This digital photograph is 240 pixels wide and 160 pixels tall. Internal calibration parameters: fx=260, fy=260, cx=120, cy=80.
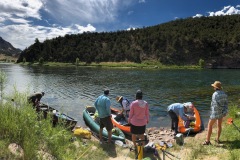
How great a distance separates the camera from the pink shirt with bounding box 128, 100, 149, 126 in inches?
389

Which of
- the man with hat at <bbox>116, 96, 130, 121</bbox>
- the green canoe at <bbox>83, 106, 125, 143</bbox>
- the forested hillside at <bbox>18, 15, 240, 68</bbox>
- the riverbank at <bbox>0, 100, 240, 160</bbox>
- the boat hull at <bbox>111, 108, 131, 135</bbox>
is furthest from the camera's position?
the forested hillside at <bbox>18, 15, 240, 68</bbox>

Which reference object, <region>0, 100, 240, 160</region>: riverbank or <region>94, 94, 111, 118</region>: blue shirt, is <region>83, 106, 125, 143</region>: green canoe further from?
<region>94, 94, 111, 118</region>: blue shirt

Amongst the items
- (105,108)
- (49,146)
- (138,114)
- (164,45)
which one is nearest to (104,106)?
(105,108)

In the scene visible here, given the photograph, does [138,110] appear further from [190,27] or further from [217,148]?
[190,27]

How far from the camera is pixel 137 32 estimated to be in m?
156

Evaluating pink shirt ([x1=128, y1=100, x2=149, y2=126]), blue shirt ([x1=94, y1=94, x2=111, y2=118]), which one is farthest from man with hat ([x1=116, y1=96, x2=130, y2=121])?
pink shirt ([x1=128, y1=100, x2=149, y2=126])

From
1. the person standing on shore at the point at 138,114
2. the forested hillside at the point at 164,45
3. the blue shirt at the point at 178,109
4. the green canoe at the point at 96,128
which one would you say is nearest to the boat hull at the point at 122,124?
the green canoe at the point at 96,128

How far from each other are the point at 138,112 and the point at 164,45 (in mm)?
126683

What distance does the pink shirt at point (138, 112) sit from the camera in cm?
988

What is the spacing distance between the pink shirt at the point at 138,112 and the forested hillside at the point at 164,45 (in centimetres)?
11094

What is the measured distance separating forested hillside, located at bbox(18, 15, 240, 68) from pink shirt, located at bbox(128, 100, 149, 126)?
111 meters

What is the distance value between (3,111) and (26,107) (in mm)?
721

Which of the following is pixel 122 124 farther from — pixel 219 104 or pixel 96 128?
pixel 219 104

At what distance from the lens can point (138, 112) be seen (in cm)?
995
